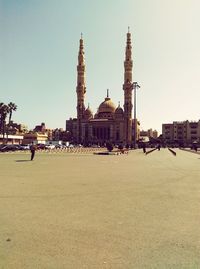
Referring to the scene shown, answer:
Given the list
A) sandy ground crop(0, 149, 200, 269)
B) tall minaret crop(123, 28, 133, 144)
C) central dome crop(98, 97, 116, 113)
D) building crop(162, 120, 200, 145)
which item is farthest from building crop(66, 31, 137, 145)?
sandy ground crop(0, 149, 200, 269)

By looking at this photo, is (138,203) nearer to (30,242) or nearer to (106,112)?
(30,242)

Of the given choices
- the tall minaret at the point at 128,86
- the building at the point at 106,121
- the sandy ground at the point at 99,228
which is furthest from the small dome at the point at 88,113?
the sandy ground at the point at 99,228

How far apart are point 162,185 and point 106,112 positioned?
133 meters

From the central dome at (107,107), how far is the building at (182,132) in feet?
76.8

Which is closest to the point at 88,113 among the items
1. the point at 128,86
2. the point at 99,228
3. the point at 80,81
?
the point at 80,81

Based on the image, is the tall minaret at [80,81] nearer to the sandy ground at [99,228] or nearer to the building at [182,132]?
the building at [182,132]

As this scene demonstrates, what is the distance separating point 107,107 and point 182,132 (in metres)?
32.7

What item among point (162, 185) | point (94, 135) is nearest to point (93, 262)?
point (162, 185)

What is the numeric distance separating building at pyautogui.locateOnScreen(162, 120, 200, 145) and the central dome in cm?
2342

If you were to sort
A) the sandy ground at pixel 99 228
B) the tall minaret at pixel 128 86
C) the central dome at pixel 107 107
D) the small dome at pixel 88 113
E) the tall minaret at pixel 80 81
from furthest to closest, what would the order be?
the central dome at pixel 107 107 < the small dome at pixel 88 113 < the tall minaret at pixel 80 81 < the tall minaret at pixel 128 86 < the sandy ground at pixel 99 228

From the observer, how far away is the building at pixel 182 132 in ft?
480

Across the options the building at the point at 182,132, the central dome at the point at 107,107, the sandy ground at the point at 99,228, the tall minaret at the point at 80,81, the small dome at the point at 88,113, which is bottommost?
the sandy ground at the point at 99,228

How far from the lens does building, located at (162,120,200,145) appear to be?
480ft

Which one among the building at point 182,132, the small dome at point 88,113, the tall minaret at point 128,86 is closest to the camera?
the tall minaret at point 128,86
